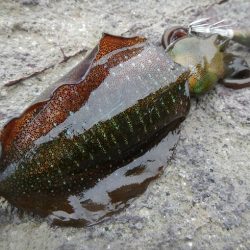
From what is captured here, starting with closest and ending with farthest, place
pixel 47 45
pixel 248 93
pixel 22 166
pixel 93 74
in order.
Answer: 1. pixel 22 166
2. pixel 93 74
3. pixel 248 93
4. pixel 47 45

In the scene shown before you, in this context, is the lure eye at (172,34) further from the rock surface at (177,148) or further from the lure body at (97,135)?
the lure body at (97,135)

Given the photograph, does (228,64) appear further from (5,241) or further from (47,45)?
(5,241)

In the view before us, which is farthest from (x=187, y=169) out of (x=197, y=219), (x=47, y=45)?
(x=47, y=45)

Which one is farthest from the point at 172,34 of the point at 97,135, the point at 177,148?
the point at 97,135

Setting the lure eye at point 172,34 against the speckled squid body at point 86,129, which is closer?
the speckled squid body at point 86,129

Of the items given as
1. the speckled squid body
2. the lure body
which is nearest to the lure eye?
the lure body

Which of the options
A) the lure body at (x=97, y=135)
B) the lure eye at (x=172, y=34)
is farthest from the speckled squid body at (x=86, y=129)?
the lure eye at (x=172, y=34)

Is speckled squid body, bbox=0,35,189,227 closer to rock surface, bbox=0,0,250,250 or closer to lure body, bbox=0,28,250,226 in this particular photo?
lure body, bbox=0,28,250,226
